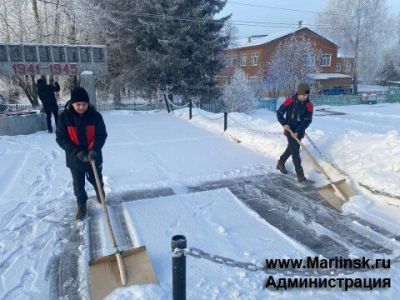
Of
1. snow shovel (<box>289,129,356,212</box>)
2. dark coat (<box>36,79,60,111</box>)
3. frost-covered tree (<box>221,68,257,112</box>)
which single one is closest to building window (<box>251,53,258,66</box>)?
frost-covered tree (<box>221,68,257,112</box>)

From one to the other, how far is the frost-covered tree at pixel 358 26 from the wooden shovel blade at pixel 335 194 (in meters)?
36.2

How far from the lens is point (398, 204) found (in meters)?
4.50

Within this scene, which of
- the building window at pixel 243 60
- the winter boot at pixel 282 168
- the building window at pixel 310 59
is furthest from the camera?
the building window at pixel 243 60

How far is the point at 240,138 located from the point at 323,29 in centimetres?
3368

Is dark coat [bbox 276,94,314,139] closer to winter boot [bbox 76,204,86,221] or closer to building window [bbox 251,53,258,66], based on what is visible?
winter boot [bbox 76,204,86,221]

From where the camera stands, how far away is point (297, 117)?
5.73 meters

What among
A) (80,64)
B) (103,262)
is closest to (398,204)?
(103,262)

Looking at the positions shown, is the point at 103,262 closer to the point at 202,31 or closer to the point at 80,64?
the point at 80,64

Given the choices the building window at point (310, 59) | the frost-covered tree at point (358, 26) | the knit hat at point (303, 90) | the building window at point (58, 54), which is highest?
the frost-covered tree at point (358, 26)

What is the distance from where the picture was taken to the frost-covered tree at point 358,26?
34875mm

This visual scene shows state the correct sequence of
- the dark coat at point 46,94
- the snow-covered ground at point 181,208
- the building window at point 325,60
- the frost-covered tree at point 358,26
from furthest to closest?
the building window at point 325,60 < the frost-covered tree at point 358,26 < the dark coat at point 46,94 < the snow-covered ground at point 181,208

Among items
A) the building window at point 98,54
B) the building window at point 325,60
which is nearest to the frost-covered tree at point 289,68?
the building window at point 325,60

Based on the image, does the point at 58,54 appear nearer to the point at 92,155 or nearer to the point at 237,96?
the point at 92,155

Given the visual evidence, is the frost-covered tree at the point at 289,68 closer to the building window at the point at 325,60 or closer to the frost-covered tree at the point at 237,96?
the frost-covered tree at the point at 237,96
